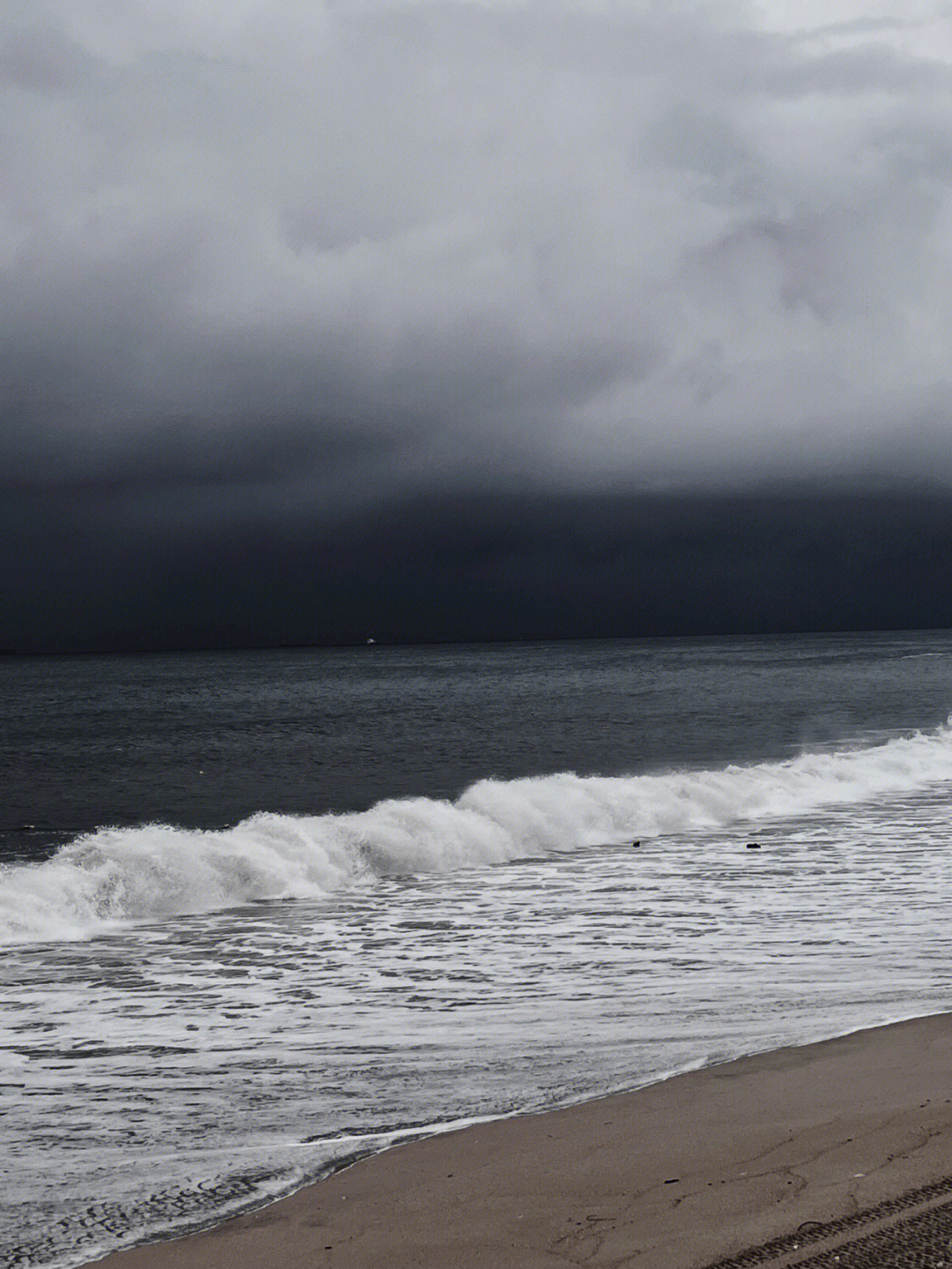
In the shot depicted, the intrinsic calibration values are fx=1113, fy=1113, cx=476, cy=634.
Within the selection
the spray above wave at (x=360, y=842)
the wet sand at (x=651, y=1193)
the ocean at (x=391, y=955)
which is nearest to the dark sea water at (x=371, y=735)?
the ocean at (x=391, y=955)

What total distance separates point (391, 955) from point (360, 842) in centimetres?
610

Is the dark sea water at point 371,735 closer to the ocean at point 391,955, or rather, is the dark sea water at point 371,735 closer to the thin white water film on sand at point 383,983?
the ocean at point 391,955

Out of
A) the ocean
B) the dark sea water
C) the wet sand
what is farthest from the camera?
the dark sea water

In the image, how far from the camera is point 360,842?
17.1 metres

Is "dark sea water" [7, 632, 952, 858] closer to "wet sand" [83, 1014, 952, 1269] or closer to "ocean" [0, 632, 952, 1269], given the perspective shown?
"ocean" [0, 632, 952, 1269]

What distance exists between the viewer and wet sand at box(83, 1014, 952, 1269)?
4406mm

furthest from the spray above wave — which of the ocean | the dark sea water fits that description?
the dark sea water

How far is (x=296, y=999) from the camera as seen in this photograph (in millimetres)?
9328

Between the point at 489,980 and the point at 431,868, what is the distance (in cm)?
743

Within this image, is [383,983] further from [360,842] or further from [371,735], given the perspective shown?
[371,735]

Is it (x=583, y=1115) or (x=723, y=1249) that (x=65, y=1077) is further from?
(x=723, y=1249)

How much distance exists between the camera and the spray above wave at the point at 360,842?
13.7 meters

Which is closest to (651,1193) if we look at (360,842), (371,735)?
(360,842)

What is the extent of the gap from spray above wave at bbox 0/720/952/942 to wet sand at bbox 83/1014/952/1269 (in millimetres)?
8337
